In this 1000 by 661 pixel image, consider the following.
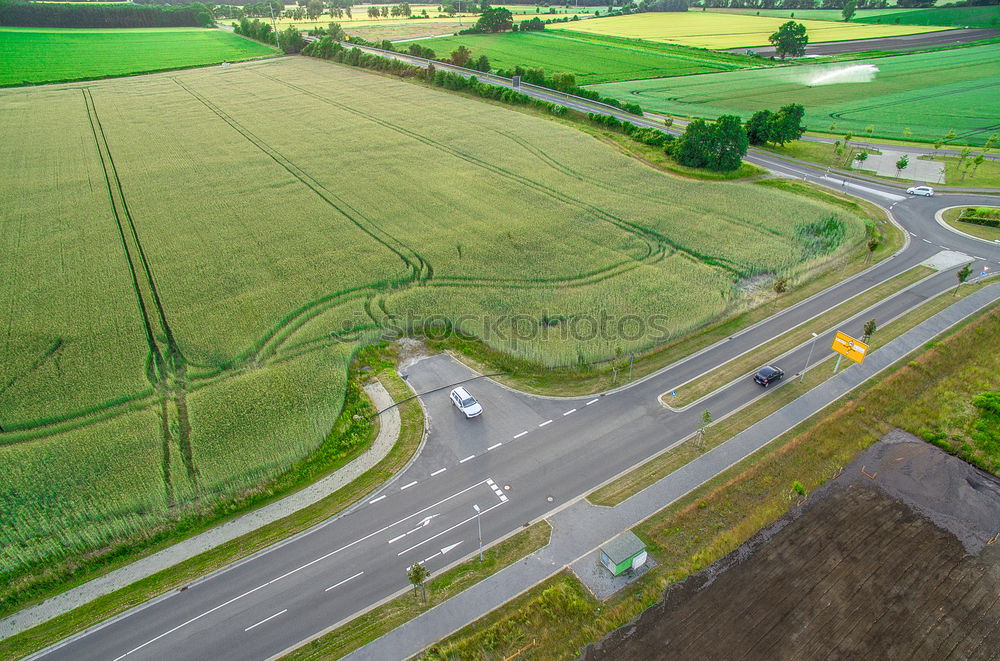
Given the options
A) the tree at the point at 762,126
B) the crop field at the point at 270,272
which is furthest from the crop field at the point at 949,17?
the crop field at the point at 270,272

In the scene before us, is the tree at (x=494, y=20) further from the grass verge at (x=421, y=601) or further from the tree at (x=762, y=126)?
the grass verge at (x=421, y=601)

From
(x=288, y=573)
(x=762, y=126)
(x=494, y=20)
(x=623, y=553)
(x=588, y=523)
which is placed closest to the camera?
(x=623, y=553)

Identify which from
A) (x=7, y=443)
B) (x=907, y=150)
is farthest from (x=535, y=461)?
(x=907, y=150)

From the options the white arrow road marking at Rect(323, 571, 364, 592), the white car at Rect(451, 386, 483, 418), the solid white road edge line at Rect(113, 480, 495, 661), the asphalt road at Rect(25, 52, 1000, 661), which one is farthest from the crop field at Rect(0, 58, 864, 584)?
the white arrow road marking at Rect(323, 571, 364, 592)

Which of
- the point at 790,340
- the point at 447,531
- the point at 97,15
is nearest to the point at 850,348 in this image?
the point at 790,340

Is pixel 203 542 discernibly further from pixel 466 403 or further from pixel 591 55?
pixel 591 55

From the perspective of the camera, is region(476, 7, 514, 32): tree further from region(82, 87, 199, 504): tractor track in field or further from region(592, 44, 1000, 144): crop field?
region(82, 87, 199, 504): tractor track in field

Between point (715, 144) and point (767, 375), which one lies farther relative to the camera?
point (715, 144)
